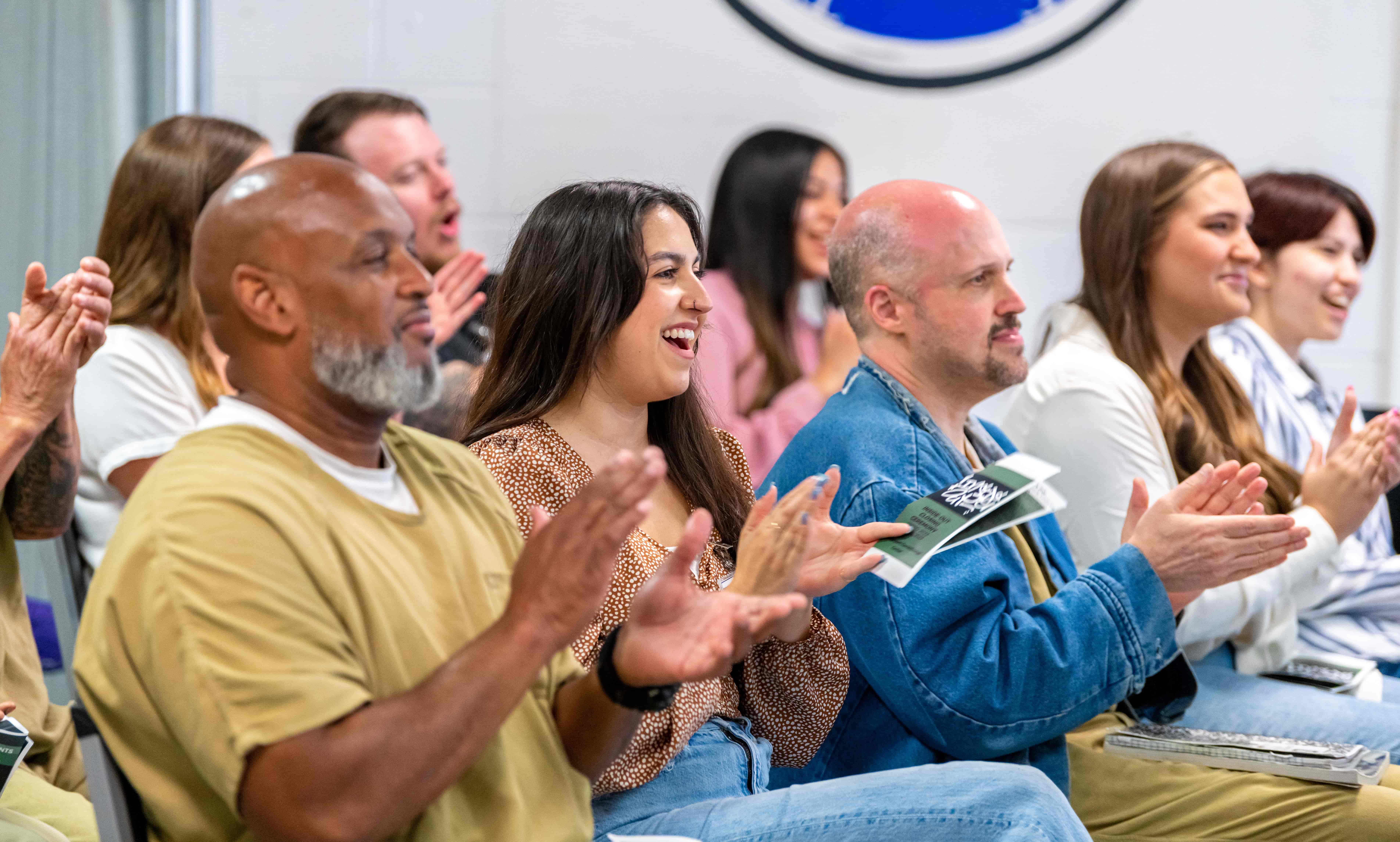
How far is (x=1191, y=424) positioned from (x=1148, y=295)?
0.32m

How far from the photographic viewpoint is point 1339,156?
12.8ft

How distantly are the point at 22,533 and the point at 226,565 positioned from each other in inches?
40.6

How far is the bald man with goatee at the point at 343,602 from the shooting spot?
37.3 inches

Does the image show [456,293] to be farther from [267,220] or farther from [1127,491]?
[267,220]

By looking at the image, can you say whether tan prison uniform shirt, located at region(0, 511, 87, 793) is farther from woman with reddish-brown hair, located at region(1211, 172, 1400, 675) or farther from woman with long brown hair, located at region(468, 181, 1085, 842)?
woman with reddish-brown hair, located at region(1211, 172, 1400, 675)

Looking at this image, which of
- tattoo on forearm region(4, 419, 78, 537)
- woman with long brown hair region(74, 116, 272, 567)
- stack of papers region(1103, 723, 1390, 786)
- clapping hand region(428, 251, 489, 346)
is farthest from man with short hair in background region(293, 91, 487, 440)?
stack of papers region(1103, 723, 1390, 786)

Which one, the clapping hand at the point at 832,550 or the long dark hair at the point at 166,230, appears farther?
the long dark hair at the point at 166,230

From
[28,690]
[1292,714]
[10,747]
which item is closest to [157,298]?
[28,690]

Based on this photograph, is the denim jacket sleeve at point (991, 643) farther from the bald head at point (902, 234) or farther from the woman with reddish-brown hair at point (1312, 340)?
the woman with reddish-brown hair at point (1312, 340)

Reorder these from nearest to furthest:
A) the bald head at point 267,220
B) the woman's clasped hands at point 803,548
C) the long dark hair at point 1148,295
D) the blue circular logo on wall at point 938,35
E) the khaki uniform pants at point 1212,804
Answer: the bald head at point 267,220
the woman's clasped hands at point 803,548
the khaki uniform pants at point 1212,804
the long dark hair at point 1148,295
the blue circular logo on wall at point 938,35

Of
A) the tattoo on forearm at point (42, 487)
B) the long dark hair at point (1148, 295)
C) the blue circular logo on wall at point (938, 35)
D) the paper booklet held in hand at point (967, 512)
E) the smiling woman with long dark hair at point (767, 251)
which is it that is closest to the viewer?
the paper booklet held in hand at point (967, 512)

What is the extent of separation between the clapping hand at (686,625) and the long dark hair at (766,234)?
2430 millimetres

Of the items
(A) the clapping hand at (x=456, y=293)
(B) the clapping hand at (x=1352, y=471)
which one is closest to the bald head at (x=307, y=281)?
(A) the clapping hand at (x=456, y=293)

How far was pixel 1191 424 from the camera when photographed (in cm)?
257
